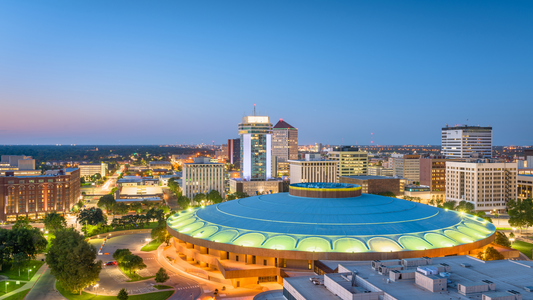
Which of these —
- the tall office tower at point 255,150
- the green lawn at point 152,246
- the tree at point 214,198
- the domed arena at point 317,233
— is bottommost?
the green lawn at point 152,246

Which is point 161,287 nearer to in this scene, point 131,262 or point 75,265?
point 131,262

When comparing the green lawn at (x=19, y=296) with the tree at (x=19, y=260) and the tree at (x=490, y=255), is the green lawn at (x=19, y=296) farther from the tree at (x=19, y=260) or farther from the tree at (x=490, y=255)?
the tree at (x=490, y=255)

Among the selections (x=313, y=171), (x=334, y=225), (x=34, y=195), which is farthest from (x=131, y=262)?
(x=313, y=171)

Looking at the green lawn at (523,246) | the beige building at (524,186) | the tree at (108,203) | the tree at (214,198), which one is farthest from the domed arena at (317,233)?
the beige building at (524,186)

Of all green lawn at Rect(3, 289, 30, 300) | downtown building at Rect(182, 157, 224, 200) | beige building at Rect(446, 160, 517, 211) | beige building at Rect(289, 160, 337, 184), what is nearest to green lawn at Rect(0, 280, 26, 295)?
green lawn at Rect(3, 289, 30, 300)

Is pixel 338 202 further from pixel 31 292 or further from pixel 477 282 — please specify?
pixel 31 292

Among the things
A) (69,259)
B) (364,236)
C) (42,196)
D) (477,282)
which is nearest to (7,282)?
(69,259)

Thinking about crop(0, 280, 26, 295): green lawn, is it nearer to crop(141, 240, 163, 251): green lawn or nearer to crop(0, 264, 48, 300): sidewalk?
crop(0, 264, 48, 300): sidewalk
